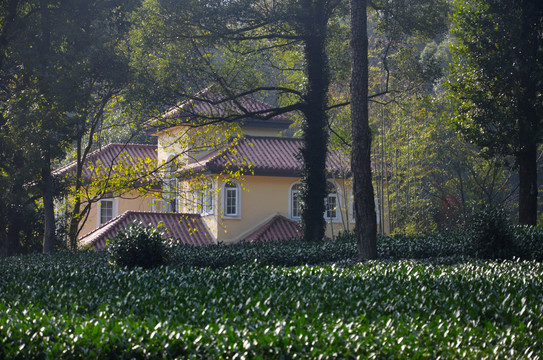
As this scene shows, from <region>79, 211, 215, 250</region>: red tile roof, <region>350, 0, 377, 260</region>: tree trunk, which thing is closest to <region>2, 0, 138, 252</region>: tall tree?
<region>350, 0, 377, 260</region>: tree trunk

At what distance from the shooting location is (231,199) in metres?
33.5

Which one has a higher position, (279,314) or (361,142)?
(361,142)

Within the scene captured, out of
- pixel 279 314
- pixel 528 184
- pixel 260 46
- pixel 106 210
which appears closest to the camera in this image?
pixel 279 314

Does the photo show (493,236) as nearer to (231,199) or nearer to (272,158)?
(231,199)

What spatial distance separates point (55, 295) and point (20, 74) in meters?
11.7

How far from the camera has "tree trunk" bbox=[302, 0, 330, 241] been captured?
2308 cm

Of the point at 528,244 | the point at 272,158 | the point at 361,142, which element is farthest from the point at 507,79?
the point at 272,158

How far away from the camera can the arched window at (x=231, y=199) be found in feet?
109

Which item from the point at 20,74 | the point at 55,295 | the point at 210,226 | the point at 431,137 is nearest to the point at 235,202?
the point at 210,226

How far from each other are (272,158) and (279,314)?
86.0 ft

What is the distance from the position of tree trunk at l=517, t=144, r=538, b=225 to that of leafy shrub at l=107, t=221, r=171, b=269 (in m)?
10.6

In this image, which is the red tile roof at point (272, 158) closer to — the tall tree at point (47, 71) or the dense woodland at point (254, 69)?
the dense woodland at point (254, 69)

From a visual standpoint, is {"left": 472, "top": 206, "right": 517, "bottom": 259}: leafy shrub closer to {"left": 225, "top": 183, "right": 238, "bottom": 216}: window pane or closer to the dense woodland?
the dense woodland

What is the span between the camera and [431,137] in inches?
1342
